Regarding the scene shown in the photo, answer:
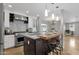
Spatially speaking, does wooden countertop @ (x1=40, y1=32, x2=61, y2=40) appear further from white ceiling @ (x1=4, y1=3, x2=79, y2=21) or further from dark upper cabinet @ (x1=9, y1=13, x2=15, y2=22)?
dark upper cabinet @ (x1=9, y1=13, x2=15, y2=22)

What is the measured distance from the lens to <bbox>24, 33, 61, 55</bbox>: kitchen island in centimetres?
218

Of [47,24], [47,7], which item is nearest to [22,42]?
[47,24]

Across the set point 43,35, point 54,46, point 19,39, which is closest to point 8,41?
point 19,39

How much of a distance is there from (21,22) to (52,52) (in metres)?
0.96

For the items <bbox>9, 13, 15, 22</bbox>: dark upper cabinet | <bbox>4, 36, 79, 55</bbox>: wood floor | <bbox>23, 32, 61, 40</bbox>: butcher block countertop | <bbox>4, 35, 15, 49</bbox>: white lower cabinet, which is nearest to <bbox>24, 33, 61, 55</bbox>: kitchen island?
<bbox>23, 32, 61, 40</bbox>: butcher block countertop

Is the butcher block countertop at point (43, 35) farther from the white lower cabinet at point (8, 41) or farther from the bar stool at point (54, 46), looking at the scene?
the white lower cabinet at point (8, 41)

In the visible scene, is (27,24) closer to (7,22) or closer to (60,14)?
(7,22)

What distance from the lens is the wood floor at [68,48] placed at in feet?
6.94

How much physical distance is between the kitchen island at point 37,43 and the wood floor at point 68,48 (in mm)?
161

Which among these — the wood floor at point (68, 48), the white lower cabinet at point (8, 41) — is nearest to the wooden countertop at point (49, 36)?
the wood floor at point (68, 48)

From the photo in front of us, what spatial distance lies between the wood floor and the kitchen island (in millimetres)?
161

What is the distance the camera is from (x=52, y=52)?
7.32ft

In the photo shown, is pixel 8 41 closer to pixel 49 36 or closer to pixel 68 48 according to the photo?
pixel 49 36

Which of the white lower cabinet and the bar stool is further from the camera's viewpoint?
the bar stool
